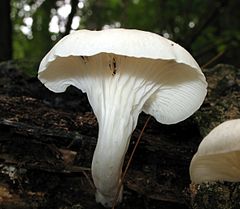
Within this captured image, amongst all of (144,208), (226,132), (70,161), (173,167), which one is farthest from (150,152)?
(226,132)

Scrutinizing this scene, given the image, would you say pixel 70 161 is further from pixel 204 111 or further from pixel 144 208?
pixel 204 111

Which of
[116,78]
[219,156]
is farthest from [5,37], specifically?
[219,156]

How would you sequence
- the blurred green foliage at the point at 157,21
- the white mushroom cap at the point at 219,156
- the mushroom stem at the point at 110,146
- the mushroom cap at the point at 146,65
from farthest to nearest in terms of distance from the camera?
the blurred green foliage at the point at 157,21
the mushroom stem at the point at 110,146
the mushroom cap at the point at 146,65
the white mushroom cap at the point at 219,156

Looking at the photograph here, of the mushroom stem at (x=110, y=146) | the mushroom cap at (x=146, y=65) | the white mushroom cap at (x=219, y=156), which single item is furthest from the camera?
the mushroom stem at (x=110, y=146)

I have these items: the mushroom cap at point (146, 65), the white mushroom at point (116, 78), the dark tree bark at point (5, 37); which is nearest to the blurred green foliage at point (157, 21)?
the dark tree bark at point (5, 37)

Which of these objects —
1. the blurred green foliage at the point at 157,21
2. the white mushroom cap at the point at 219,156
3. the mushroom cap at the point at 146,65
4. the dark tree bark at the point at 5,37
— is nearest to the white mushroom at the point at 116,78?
the mushroom cap at the point at 146,65

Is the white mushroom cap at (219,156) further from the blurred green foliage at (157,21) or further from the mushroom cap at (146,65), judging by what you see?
the blurred green foliage at (157,21)

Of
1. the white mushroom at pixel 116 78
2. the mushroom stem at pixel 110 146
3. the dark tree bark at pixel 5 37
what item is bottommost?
the dark tree bark at pixel 5 37

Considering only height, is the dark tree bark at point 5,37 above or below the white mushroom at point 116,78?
below

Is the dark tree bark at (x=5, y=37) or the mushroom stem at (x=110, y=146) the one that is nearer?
the mushroom stem at (x=110, y=146)
